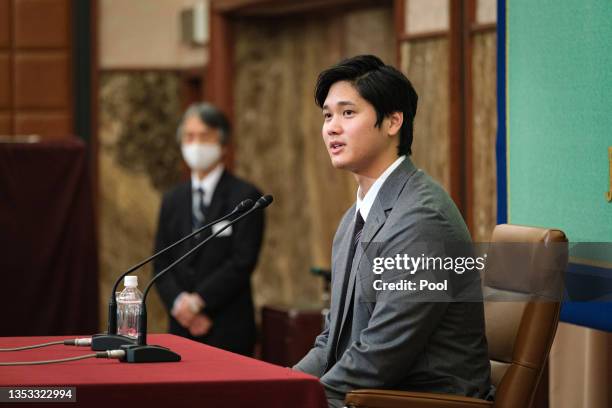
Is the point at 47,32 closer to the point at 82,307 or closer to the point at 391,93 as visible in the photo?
the point at 82,307

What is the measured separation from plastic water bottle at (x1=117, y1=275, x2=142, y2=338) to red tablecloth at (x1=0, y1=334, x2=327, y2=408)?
61 cm

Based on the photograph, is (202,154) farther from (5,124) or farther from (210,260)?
(5,124)

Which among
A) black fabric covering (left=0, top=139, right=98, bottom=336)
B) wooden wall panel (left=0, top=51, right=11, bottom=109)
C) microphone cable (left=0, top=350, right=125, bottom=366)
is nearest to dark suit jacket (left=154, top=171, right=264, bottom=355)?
black fabric covering (left=0, top=139, right=98, bottom=336)

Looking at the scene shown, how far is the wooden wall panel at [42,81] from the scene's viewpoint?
7680mm

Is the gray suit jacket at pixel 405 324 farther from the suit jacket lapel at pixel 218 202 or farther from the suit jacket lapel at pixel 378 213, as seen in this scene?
the suit jacket lapel at pixel 218 202

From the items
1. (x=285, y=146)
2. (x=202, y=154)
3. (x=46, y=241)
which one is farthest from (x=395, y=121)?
Result: (x=285, y=146)

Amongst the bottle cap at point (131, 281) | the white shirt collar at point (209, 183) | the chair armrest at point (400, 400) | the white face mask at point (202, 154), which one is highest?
the white face mask at point (202, 154)

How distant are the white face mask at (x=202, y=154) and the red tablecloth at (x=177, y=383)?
2.63 metres

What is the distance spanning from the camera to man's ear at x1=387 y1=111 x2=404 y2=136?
304cm

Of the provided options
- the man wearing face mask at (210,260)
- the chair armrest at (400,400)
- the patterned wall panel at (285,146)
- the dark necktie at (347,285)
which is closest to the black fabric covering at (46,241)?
the man wearing face mask at (210,260)

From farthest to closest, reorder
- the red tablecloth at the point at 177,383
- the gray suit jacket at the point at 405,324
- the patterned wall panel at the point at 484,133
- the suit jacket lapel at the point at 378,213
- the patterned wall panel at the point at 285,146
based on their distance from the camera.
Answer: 1. the patterned wall panel at the point at 285,146
2. the patterned wall panel at the point at 484,133
3. the suit jacket lapel at the point at 378,213
4. the gray suit jacket at the point at 405,324
5. the red tablecloth at the point at 177,383

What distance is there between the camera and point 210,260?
4996 mm

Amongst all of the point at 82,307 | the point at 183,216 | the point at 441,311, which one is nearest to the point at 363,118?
the point at 441,311

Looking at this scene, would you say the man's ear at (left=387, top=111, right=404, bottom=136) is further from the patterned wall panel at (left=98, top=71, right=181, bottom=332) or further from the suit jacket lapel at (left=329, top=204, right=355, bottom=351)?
the patterned wall panel at (left=98, top=71, right=181, bottom=332)
